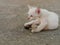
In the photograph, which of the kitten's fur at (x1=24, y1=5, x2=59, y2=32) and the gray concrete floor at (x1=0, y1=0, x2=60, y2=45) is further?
the kitten's fur at (x1=24, y1=5, x2=59, y2=32)

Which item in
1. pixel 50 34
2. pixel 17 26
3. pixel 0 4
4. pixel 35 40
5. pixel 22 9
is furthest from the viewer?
pixel 0 4

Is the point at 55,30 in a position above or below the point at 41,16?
below

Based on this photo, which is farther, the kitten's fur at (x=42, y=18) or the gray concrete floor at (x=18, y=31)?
the kitten's fur at (x=42, y=18)

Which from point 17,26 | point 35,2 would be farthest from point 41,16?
point 35,2

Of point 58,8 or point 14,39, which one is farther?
point 58,8

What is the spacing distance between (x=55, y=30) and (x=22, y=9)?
0.81m

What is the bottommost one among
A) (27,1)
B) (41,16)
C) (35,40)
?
(35,40)

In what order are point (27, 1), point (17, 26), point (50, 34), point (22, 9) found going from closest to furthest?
point (50, 34) → point (17, 26) → point (22, 9) → point (27, 1)

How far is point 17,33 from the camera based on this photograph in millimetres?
1950

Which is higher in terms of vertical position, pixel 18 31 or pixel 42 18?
pixel 42 18

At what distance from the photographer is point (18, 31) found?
1998mm

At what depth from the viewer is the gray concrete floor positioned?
1.79 metres

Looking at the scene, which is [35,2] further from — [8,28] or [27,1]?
[8,28]

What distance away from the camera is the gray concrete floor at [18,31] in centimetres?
179
